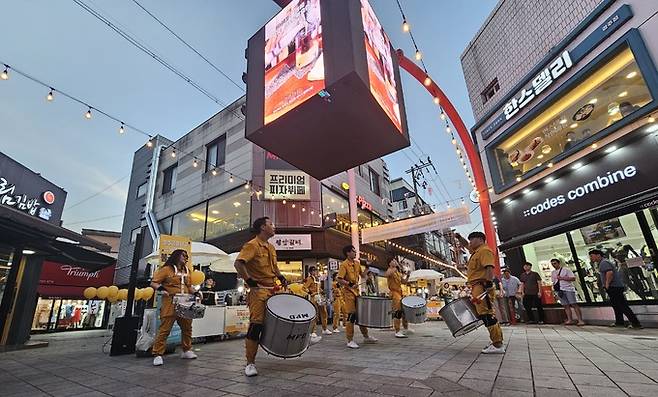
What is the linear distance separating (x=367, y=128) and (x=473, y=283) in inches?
149

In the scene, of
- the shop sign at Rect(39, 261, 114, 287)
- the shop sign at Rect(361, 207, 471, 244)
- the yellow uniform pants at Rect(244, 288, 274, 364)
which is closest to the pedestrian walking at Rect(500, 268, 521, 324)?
the shop sign at Rect(361, 207, 471, 244)

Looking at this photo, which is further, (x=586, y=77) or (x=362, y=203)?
(x=362, y=203)

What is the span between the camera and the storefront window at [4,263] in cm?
824

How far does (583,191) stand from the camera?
8.23m

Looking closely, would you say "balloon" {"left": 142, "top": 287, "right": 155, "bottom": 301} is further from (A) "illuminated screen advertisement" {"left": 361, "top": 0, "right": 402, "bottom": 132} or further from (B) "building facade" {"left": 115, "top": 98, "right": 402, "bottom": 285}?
(B) "building facade" {"left": 115, "top": 98, "right": 402, "bottom": 285}

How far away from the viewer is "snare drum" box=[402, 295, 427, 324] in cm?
713

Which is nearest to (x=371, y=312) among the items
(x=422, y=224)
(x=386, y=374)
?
(x=386, y=374)

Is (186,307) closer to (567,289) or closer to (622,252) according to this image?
(567,289)

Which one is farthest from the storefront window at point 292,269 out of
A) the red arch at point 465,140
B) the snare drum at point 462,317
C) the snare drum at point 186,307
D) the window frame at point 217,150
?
the snare drum at point 462,317

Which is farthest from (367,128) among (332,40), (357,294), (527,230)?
(527,230)

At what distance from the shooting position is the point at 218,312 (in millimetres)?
8273

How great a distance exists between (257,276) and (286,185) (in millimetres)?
12145

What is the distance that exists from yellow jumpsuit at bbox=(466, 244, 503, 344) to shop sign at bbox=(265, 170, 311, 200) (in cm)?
1159

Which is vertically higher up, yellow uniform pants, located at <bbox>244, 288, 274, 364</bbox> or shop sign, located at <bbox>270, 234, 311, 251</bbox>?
shop sign, located at <bbox>270, 234, 311, 251</bbox>
